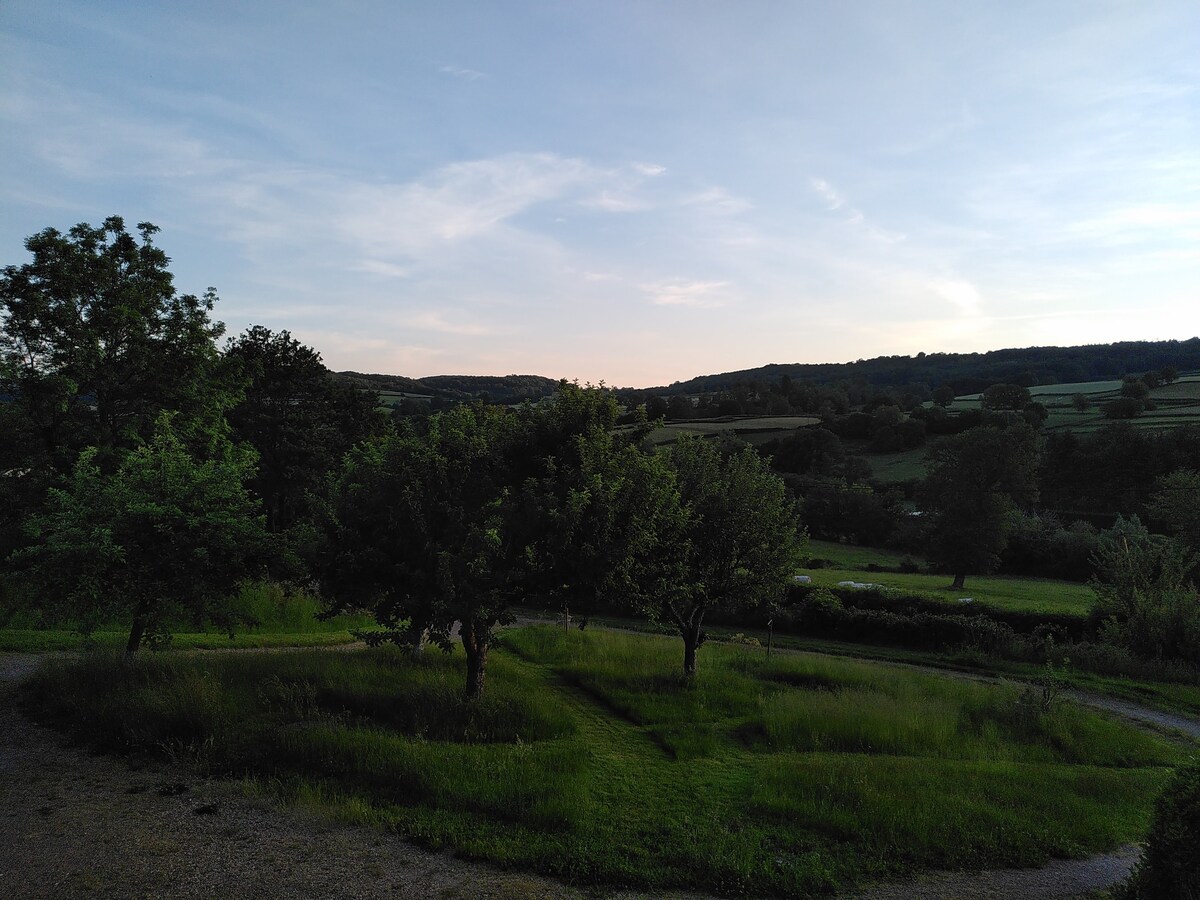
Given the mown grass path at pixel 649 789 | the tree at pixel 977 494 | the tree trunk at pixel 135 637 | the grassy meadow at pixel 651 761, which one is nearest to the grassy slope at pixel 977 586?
the tree at pixel 977 494

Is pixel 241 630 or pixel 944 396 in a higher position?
pixel 944 396

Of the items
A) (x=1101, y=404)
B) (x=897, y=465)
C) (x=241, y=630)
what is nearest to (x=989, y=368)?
(x=1101, y=404)

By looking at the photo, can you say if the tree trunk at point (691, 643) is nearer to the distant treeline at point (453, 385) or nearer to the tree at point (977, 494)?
the tree at point (977, 494)

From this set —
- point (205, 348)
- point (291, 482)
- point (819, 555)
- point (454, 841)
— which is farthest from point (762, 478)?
point (819, 555)

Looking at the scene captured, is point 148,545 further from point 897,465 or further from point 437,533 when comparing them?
point 897,465

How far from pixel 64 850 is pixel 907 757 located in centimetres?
1372

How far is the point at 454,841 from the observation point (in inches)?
368

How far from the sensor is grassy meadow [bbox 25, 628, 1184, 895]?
953 cm

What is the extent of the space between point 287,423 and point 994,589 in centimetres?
4467

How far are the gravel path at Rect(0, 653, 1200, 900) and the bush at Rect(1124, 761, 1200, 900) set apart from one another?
4.30 feet

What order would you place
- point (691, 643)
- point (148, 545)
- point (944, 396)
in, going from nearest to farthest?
1. point (148, 545)
2. point (691, 643)
3. point (944, 396)

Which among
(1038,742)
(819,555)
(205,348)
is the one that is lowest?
(819,555)

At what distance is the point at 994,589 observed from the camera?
43000 mm

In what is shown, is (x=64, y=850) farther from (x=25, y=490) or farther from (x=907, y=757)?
(x=25, y=490)
